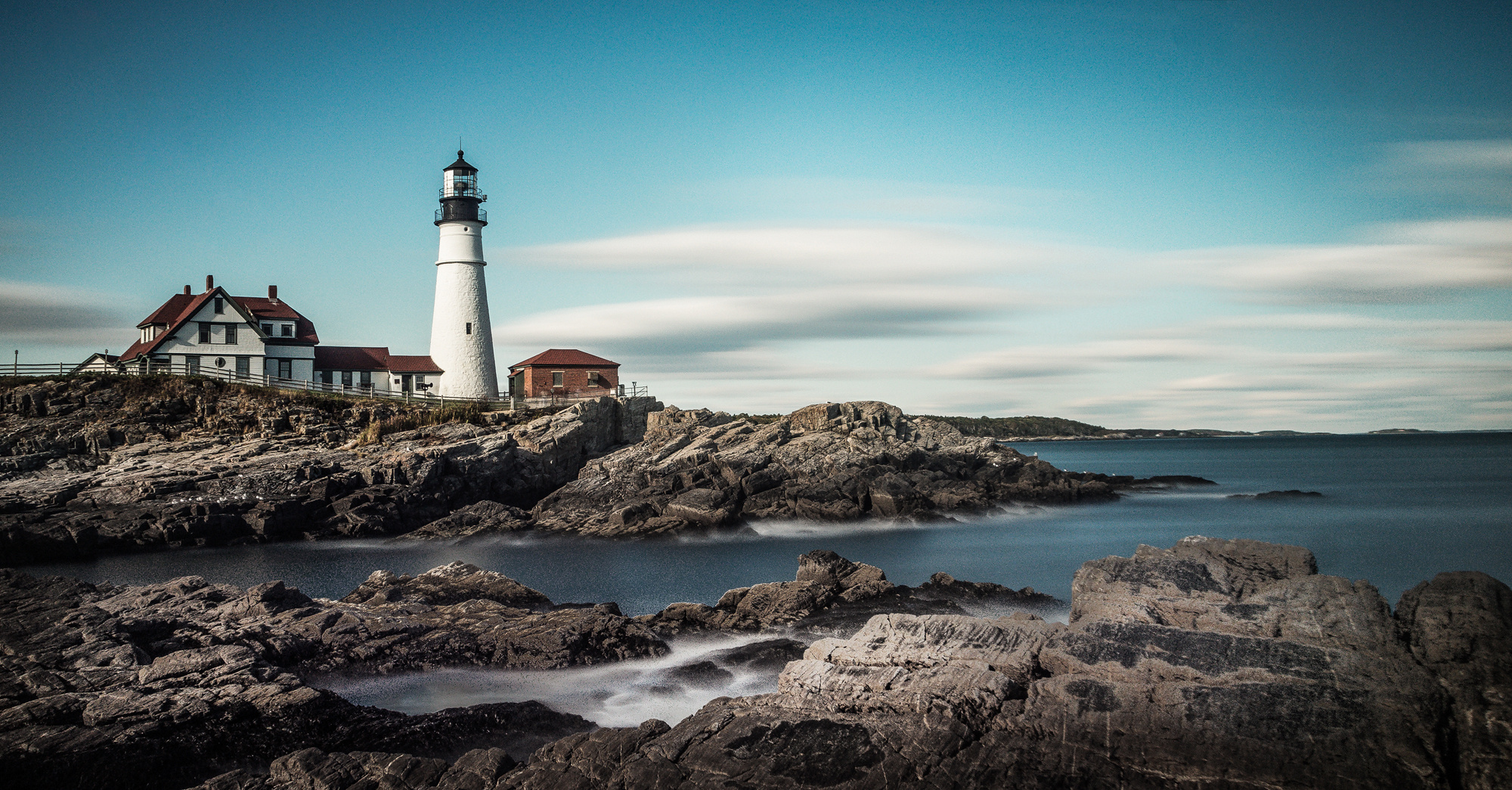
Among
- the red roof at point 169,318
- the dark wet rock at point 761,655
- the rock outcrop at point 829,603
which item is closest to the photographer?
the dark wet rock at point 761,655

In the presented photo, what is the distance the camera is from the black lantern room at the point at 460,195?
134 feet

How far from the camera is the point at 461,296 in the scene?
135 ft

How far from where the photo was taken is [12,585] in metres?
14.8

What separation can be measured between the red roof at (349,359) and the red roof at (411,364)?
0.51 m

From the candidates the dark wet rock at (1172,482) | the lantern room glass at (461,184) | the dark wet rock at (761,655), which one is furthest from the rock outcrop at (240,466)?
the dark wet rock at (1172,482)

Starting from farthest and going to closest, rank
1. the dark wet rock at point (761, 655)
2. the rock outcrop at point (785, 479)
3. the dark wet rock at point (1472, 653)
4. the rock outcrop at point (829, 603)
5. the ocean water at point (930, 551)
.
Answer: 1. the rock outcrop at point (785, 479)
2. the ocean water at point (930, 551)
3. the rock outcrop at point (829, 603)
4. the dark wet rock at point (761, 655)
5. the dark wet rock at point (1472, 653)

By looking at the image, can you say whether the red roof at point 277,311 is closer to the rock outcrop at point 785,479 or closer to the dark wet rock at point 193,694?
the rock outcrop at point 785,479

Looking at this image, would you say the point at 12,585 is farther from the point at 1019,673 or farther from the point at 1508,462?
the point at 1508,462

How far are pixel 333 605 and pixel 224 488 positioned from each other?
1918 centimetres

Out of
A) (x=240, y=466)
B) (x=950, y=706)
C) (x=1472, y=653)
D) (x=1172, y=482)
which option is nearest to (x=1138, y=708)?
(x=950, y=706)

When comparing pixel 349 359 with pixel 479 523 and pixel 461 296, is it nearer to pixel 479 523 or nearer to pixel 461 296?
pixel 461 296

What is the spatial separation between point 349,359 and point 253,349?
4438 millimetres

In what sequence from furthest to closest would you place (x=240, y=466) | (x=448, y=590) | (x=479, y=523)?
(x=240, y=466)
(x=479, y=523)
(x=448, y=590)

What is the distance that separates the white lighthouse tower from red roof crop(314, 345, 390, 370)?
2917mm
